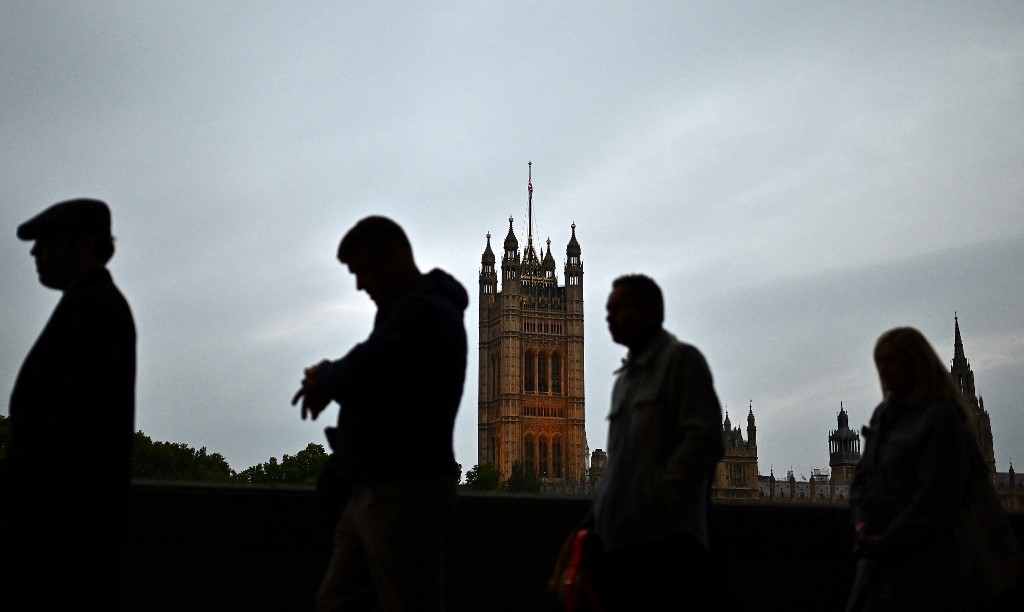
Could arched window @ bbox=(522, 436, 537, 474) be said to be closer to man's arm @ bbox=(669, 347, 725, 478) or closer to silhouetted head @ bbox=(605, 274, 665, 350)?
silhouetted head @ bbox=(605, 274, 665, 350)

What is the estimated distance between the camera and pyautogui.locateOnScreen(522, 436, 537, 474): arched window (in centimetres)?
9159

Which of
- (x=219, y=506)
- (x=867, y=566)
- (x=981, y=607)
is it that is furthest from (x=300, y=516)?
(x=981, y=607)

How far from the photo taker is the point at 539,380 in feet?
309

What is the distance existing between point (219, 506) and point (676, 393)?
2156mm

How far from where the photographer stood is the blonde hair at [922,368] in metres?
4.35

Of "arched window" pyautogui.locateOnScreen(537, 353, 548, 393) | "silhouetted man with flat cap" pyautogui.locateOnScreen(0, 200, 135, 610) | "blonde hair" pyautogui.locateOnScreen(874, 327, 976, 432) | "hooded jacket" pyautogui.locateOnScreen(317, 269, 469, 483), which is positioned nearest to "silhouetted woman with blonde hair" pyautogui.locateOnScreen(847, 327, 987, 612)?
"blonde hair" pyautogui.locateOnScreen(874, 327, 976, 432)

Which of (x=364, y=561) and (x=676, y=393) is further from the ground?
(x=676, y=393)

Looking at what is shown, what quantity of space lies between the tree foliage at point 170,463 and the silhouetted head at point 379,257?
54.7 meters

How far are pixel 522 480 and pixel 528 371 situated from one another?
15889mm

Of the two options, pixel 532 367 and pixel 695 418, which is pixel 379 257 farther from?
Result: pixel 532 367

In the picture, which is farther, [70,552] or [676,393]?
[676,393]

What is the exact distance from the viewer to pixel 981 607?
5.61 m

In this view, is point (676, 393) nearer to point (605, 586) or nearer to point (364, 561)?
point (605, 586)

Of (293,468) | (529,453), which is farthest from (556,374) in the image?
(293,468)
